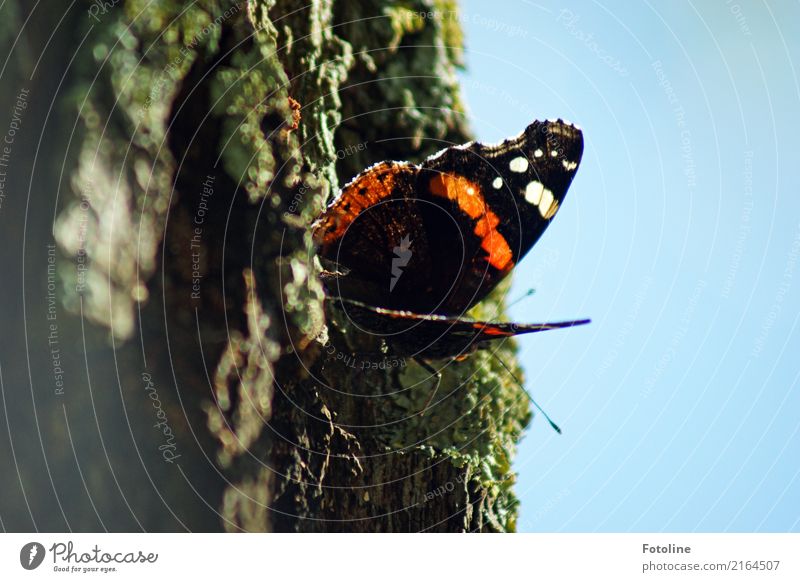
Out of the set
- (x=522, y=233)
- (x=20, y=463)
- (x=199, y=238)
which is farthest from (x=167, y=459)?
(x=522, y=233)

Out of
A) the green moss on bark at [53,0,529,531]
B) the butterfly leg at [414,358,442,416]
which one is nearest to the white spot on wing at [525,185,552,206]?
the green moss on bark at [53,0,529,531]

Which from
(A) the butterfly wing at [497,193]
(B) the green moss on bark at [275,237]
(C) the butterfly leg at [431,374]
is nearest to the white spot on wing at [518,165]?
(A) the butterfly wing at [497,193]

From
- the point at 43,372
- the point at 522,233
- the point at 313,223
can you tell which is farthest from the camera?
the point at 522,233

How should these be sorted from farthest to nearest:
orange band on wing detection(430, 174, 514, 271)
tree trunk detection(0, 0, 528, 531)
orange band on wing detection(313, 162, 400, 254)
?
orange band on wing detection(430, 174, 514, 271), orange band on wing detection(313, 162, 400, 254), tree trunk detection(0, 0, 528, 531)

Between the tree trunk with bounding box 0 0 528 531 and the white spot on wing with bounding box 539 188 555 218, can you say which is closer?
the tree trunk with bounding box 0 0 528 531

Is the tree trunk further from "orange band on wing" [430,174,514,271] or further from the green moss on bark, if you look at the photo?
"orange band on wing" [430,174,514,271]
